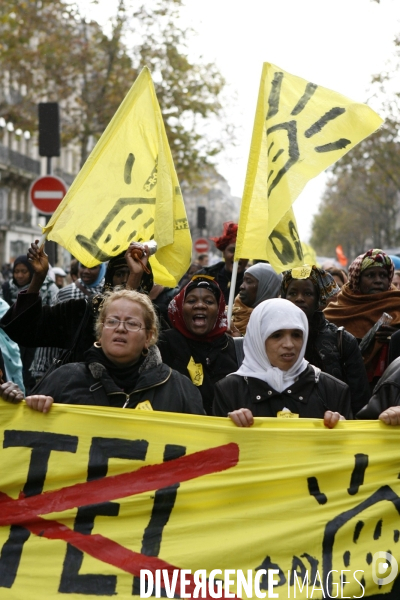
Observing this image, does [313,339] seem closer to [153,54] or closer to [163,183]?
[163,183]

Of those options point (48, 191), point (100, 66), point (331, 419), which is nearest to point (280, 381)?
point (331, 419)

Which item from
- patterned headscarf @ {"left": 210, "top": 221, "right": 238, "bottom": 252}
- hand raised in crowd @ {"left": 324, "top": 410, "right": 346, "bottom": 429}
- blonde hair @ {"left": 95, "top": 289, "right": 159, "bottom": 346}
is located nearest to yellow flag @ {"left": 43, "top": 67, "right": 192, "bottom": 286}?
blonde hair @ {"left": 95, "top": 289, "right": 159, "bottom": 346}

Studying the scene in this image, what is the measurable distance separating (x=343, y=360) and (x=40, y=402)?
1.90m

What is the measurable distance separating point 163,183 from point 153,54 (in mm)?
21741

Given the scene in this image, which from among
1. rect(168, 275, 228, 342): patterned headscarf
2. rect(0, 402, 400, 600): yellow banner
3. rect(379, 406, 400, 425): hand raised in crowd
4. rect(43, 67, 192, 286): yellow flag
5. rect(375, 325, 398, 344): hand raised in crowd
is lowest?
rect(0, 402, 400, 600): yellow banner

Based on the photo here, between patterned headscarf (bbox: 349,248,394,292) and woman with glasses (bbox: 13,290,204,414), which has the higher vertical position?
patterned headscarf (bbox: 349,248,394,292)

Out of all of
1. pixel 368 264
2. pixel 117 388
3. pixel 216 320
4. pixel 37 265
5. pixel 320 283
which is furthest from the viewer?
pixel 368 264

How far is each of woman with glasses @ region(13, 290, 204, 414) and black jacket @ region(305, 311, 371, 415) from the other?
1269 mm

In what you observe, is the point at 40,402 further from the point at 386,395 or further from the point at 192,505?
the point at 386,395

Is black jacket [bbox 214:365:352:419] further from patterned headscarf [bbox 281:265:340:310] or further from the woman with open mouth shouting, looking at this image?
patterned headscarf [bbox 281:265:340:310]

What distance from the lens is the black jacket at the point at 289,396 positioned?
15.0 ft

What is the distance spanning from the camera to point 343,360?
18.5 feet

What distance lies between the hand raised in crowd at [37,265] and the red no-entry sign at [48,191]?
18.3ft

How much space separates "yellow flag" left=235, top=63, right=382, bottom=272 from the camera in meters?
6.30
